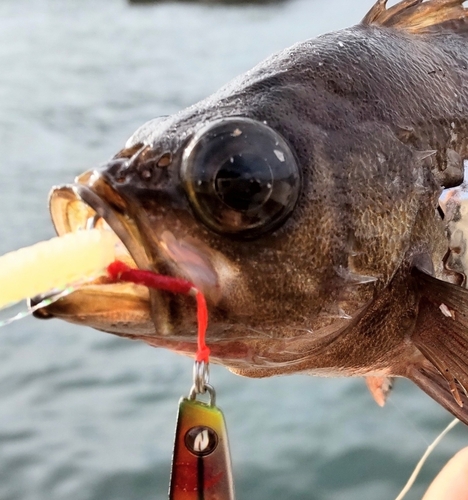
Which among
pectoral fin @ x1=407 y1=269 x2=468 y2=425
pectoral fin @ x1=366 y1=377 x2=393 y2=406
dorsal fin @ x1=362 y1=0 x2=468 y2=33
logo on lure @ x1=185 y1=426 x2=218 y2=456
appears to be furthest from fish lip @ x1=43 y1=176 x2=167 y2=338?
pectoral fin @ x1=366 y1=377 x2=393 y2=406

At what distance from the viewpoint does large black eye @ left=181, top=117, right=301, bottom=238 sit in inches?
49.4

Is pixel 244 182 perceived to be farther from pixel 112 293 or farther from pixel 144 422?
pixel 144 422

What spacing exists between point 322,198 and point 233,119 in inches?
9.6

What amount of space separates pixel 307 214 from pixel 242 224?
16 cm

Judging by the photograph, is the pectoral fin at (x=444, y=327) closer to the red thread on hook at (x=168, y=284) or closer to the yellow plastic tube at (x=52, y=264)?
the red thread on hook at (x=168, y=284)

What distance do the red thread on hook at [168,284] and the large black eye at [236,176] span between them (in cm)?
13

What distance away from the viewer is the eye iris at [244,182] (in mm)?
1255

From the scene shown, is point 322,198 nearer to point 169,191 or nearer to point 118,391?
point 169,191

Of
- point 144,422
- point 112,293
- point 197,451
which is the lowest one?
point 144,422

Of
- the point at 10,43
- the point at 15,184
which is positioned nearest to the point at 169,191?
the point at 15,184

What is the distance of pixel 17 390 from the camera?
457 centimetres

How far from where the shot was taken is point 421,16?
1885mm

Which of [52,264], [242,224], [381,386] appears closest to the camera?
[52,264]

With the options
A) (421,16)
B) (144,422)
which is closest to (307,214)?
(421,16)
